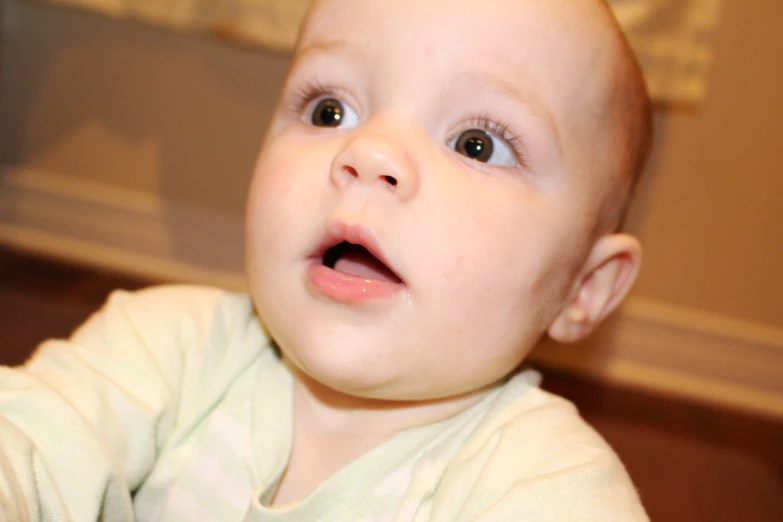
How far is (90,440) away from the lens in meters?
0.61

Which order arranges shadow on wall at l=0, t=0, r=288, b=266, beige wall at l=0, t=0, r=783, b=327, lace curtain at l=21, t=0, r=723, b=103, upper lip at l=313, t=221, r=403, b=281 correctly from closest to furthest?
upper lip at l=313, t=221, r=403, b=281, lace curtain at l=21, t=0, r=723, b=103, beige wall at l=0, t=0, r=783, b=327, shadow on wall at l=0, t=0, r=288, b=266

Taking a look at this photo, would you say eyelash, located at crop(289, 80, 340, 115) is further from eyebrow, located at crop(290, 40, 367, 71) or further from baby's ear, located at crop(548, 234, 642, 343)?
baby's ear, located at crop(548, 234, 642, 343)

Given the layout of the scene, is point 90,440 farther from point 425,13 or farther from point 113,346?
point 425,13

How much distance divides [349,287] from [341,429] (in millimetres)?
186

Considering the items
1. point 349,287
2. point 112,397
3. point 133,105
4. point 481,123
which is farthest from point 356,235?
point 133,105

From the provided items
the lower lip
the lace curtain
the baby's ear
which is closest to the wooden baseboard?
the lace curtain

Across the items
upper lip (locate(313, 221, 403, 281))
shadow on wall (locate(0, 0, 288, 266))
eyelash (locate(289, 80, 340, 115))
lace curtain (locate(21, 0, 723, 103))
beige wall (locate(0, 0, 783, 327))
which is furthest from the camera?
shadow on wall (locate(0, 0, 288, 266))

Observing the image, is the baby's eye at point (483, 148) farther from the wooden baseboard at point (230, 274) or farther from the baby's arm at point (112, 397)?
the wooden baseboard at point (230, 274)

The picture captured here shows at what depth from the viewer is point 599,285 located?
29.7 inches

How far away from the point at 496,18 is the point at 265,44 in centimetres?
102

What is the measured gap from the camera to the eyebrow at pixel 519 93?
1.96 feet

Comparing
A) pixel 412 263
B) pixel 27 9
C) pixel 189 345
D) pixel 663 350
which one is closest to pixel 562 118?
pixel 412 263

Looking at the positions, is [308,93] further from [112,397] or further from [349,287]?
[112,397]

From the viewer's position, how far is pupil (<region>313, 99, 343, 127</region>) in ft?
2.15
